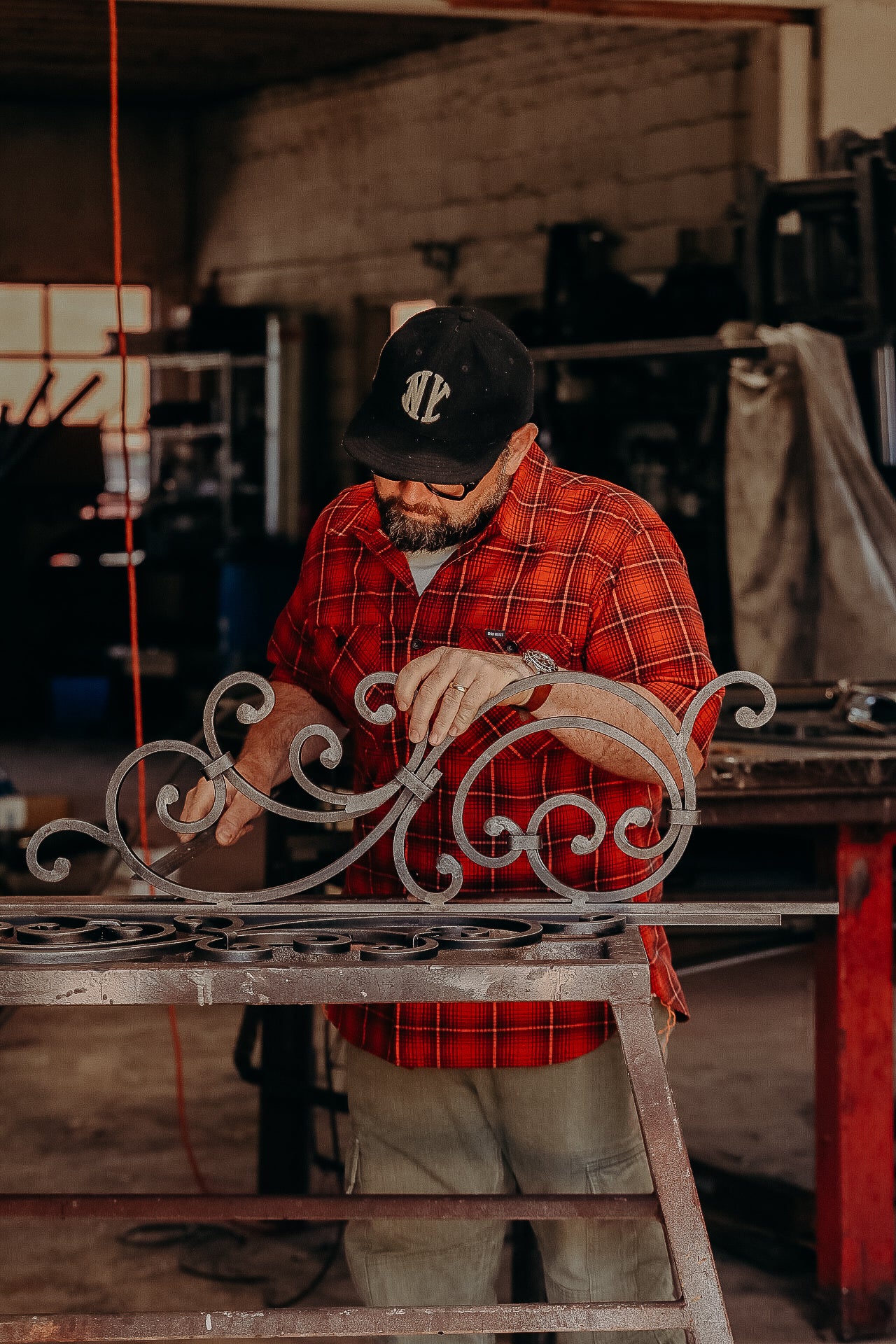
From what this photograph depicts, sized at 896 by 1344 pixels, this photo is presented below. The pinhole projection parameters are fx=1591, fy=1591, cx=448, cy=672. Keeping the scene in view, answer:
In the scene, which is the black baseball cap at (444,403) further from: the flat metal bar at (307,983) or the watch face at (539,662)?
the flat metal bar at (307,983)

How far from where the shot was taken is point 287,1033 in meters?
3.02

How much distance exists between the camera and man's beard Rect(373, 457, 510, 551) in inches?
66.5

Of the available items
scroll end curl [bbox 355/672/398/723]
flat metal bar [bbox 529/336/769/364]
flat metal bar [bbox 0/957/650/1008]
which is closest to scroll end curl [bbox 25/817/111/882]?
flat metal bar [bbox 0/957/650/1008]

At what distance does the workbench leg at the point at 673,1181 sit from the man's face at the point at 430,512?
0.55 m

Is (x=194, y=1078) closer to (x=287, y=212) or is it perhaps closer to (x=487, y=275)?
(x=487, y=275)

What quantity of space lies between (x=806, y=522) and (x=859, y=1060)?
2.15 m

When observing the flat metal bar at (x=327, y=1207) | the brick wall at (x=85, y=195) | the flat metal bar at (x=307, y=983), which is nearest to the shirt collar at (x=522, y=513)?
the flat metal bar at (x=307, y=983)

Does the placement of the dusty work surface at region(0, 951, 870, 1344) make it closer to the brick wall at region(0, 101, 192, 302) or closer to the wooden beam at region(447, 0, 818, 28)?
the wooden beam at region(447, 0, 818, 28)

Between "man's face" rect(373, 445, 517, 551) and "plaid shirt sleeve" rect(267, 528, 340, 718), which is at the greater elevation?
"man's face" rect(373, 445, 517, 551)

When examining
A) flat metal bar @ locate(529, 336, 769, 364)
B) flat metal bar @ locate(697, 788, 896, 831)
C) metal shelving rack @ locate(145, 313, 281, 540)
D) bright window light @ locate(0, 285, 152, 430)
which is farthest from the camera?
bright window light @ locate(0, 285, 152, 430)

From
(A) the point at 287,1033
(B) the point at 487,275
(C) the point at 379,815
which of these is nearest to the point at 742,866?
(A) the point at 287,1033

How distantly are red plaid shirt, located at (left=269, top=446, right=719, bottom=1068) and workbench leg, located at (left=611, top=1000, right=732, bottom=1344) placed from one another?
0.32m

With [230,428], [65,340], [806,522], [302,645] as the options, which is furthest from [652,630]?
[65,340]

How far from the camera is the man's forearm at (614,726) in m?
1.57
